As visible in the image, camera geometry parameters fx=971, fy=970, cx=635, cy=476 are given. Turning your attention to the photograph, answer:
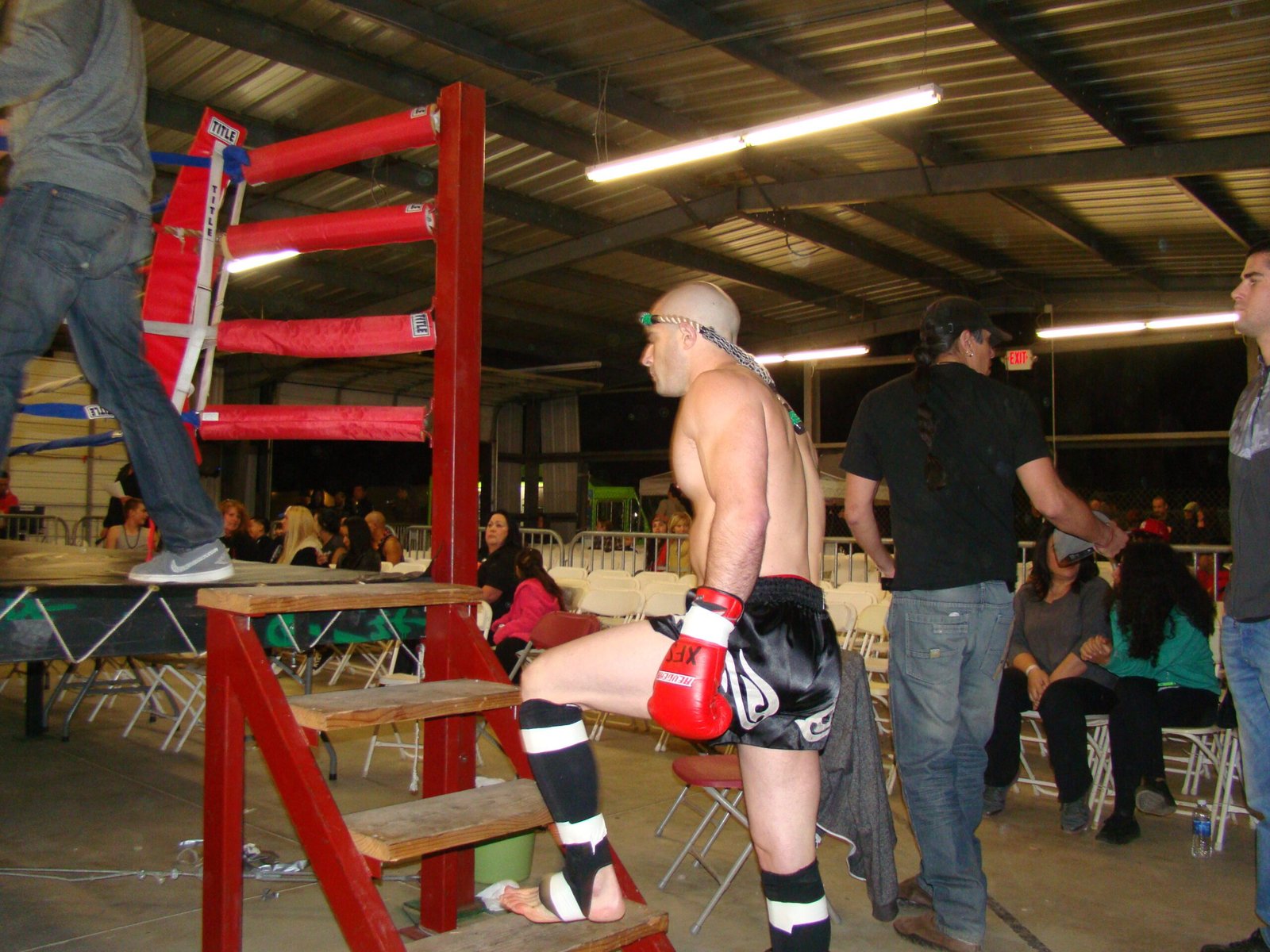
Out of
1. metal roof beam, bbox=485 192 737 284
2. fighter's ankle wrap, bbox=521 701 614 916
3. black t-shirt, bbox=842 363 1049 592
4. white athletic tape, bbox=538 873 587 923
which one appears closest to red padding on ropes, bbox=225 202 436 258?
fighter's ankle wrap, bbox=521 701 614 916

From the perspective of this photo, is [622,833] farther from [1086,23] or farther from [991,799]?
[1086,23]

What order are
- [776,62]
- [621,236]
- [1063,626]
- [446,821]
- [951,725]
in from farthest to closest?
[621,236] → [776,62] → [1063,626] → [951,725] → [446,821]

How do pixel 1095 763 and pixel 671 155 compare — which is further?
pixel 671 155

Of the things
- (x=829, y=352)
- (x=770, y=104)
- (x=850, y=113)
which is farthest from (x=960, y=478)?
(x=829, y=352)

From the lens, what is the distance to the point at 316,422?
10.0 feet

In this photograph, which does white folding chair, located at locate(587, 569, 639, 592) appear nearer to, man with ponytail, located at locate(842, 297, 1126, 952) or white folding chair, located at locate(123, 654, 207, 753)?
white folding chair, located at locate(123, 654, 207, 753)

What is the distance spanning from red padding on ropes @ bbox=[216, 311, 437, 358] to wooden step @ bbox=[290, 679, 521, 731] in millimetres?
1042

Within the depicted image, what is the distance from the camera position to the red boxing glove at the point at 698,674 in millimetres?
1830

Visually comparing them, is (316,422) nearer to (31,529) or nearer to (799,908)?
(799,908)

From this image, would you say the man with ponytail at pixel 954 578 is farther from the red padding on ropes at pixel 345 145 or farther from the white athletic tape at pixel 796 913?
the red padding on ropes at pixel 345 145

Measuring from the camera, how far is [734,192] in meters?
10.5

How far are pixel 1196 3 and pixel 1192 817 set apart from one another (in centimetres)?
518

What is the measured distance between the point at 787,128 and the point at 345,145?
4680mm

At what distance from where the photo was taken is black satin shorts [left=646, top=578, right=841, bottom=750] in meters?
2.01
